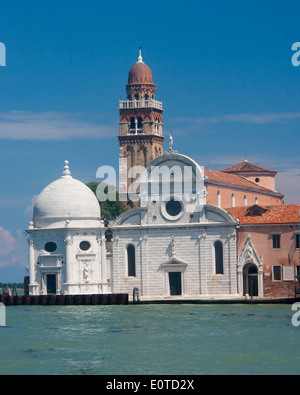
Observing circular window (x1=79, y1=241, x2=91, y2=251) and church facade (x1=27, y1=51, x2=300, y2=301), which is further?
circular window (x1=79, y1=241, x2=91, y2=251)

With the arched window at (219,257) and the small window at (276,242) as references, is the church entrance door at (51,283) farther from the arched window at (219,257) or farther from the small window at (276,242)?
the small window at (276,242)

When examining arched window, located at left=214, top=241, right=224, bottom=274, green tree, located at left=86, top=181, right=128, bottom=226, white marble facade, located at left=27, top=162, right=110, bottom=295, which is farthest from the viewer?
Answer: green tree, located at left=86, top=181, right=128, bottom=226

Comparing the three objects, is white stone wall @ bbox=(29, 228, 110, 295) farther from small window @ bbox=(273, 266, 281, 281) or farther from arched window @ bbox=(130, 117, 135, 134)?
arched window @ bbox=(130, 117, 135, 134)

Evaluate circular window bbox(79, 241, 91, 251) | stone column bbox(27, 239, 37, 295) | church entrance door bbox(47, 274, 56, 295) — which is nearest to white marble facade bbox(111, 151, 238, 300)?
circular window bbox(79, 241, 91, 251)

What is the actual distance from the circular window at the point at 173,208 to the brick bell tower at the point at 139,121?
63.0 feet

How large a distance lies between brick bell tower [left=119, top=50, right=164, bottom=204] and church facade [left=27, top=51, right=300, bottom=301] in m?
15.1

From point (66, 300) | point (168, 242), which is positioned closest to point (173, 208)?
point (168, 242)

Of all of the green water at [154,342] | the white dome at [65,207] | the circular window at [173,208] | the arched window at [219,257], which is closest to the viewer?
the green water at [154,342]

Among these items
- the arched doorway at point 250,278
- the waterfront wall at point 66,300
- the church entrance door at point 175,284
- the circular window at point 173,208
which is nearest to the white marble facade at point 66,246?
the waterfront wall at point 66,300

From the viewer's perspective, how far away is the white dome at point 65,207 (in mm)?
62750

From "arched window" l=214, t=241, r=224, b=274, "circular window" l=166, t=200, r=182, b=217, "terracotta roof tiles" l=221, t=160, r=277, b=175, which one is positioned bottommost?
"arched window" l=214, t=241, r=224, b=274

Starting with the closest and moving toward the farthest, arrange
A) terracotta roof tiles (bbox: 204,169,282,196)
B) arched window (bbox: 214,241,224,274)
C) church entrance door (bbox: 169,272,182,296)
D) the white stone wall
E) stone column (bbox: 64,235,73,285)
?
arched window (bbox: 214,241,224,274) → church entrance door (bbox: 169,272,182,296) → stone column (bbox: 64,235,73,285) → the white stone wall → terracotta roof tiles (bbox: 204,169,282,196)

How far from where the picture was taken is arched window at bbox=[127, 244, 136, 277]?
61.7 meters
